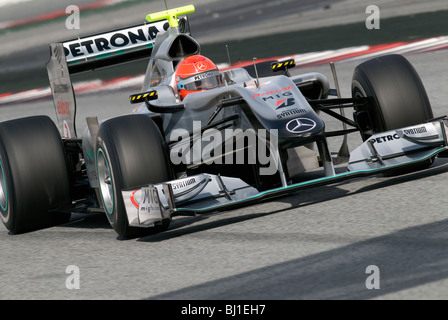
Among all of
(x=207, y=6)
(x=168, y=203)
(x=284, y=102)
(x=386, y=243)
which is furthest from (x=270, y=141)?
(x=207, y=6)

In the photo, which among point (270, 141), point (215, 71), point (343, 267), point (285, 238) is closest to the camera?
point (343, 267)

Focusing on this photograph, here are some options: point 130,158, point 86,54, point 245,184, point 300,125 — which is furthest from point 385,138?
point 86,54

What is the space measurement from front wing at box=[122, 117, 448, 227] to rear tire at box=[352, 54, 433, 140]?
0.26m

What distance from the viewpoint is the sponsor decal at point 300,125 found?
240 inches

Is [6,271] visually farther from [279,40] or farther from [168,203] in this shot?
[279,40]

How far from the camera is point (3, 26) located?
A: 20844 mm

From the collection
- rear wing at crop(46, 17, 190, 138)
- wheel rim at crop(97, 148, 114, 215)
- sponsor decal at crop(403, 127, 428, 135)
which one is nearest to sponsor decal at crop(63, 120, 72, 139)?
rear wing at crop(46, 17, 190, 138)

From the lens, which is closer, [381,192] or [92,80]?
[381,192]

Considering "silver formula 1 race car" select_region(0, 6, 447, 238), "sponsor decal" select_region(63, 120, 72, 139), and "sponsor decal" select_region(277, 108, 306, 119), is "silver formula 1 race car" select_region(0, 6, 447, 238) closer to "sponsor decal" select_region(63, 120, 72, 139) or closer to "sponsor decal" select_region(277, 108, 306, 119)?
"sponsor decal" select_region(277, 108, 306, 119)

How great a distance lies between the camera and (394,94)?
6797 millimetres

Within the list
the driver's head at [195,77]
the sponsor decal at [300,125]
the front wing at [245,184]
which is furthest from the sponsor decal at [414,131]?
the driver's head at [195,77]

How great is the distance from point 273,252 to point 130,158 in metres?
1.42

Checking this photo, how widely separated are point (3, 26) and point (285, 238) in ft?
55.1

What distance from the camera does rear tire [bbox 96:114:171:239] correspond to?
604 cm
